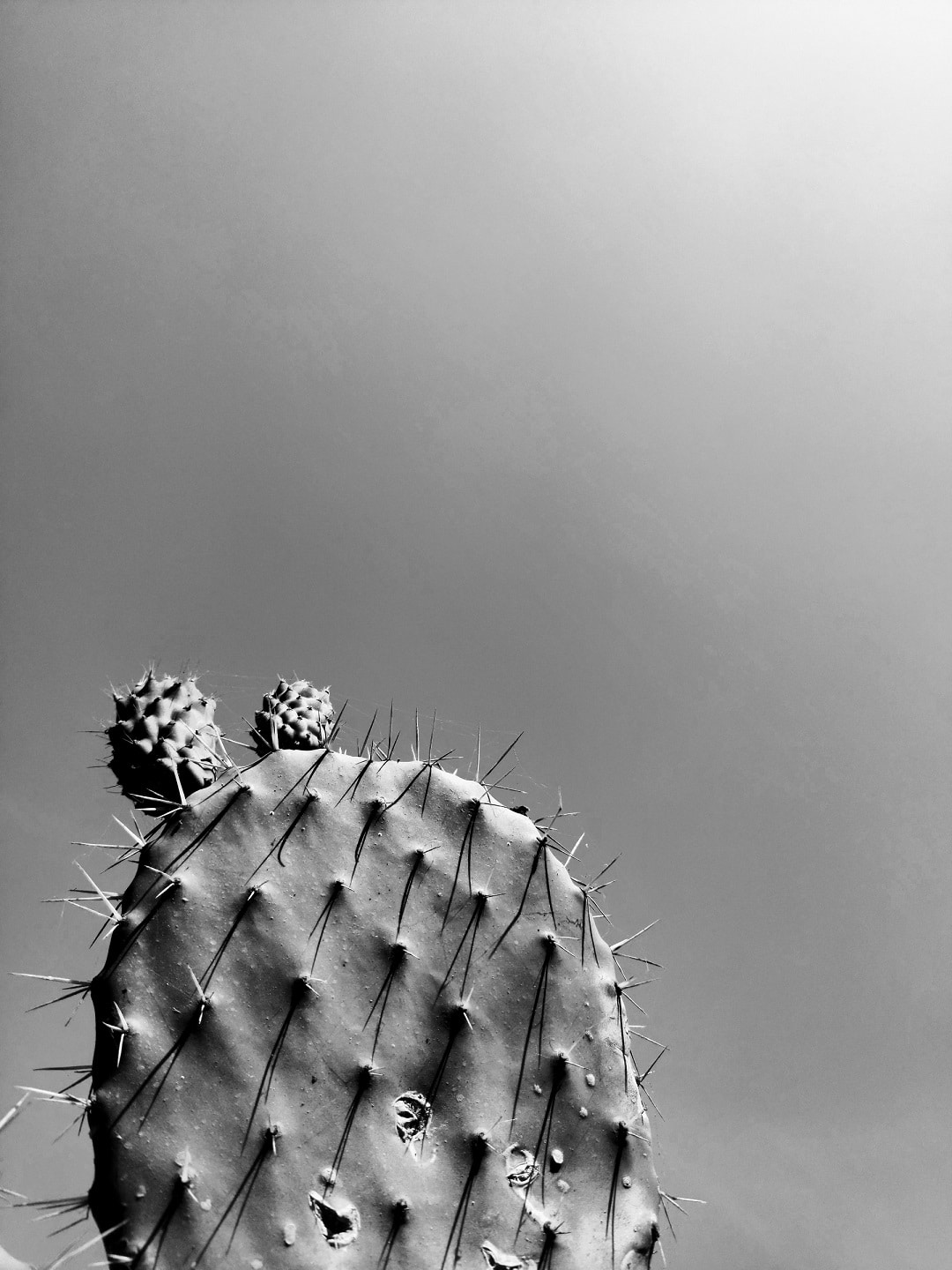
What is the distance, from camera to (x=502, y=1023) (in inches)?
56.9

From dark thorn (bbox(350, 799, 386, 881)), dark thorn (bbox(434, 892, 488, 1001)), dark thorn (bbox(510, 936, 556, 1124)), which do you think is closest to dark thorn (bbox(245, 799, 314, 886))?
dark thorn (bbox(350, 799, 386, 881))

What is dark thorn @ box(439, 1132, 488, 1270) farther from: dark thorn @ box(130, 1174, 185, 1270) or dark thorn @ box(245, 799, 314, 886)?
dark thorn @ box(245, 799, 314, 886)

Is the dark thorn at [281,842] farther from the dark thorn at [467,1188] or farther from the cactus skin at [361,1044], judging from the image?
the dark thorn at [467,1188]

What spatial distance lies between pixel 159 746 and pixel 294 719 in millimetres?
269

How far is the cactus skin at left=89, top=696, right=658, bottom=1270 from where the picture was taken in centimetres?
120

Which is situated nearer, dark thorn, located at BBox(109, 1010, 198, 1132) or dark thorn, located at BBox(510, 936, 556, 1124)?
dark thorn, located at BBox(109, 1010, 198, 1132)

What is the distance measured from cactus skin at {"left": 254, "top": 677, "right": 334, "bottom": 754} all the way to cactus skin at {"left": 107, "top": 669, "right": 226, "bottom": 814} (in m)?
0.10

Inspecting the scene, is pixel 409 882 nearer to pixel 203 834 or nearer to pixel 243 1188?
pixel 203 834

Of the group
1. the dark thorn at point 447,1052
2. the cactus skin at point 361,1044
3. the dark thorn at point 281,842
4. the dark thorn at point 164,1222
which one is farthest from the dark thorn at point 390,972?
the dark thorn at point 164,1222

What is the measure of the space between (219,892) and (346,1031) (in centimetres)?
30

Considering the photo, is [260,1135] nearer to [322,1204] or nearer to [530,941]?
[322,1204]

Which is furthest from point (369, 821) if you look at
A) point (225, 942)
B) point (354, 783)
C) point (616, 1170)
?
point (616, 1170)

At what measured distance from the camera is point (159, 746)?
1.56 metres

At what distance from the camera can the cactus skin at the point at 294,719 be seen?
170 cm
